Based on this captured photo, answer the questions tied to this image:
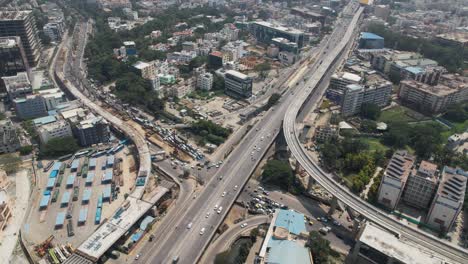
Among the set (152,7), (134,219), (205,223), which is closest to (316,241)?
(205,223)

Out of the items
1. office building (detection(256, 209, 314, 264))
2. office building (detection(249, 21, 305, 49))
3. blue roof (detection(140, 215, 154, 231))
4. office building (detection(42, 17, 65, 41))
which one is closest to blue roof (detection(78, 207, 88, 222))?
blue roof (detection(140, 215, 154, 231))

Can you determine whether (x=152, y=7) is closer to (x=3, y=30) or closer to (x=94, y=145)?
(x=3, y=30)

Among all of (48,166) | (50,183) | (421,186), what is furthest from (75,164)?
(421,186)

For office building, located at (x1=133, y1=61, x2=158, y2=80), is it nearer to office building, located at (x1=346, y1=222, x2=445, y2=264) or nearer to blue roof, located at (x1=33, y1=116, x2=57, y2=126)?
blue roof, located at (x1=33, y1=116, x2=57, y2=126)

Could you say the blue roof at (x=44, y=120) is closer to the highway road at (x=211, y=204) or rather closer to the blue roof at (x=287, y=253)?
the highway road at (x=211, y=204)

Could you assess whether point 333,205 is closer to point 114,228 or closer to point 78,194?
point 114,228

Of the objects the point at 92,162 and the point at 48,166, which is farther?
the point at 92,162
